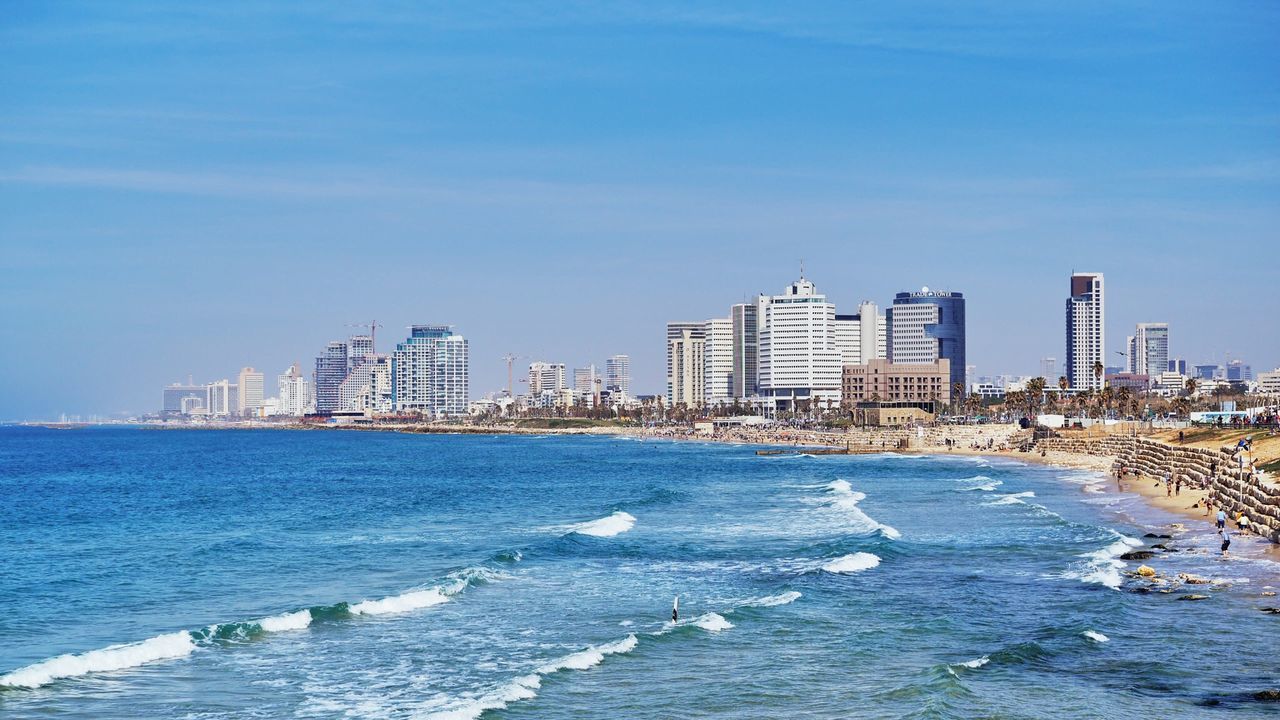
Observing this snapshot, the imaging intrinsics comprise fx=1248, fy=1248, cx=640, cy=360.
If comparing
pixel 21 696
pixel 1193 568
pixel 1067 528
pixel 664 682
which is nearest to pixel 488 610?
pixel 664 682

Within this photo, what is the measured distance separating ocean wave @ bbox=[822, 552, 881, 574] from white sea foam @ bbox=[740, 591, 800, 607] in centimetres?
475

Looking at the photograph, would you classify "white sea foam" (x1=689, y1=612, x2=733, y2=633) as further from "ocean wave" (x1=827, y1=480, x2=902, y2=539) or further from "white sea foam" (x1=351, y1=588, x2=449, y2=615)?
"ocean wave" (x1=827, y1=480, x2=902, y2=539)

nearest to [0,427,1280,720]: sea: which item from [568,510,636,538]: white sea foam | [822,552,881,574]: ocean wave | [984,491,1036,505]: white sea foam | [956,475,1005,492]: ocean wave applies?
[822,552,881,574]: ocean wave

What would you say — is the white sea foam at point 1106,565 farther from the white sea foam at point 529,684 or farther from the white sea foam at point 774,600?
the white sea foam at point 529,684

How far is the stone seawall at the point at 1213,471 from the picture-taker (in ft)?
144

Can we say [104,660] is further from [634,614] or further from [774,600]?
[774,600]

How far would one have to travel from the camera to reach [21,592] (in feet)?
116

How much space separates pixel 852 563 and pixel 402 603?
14.5m

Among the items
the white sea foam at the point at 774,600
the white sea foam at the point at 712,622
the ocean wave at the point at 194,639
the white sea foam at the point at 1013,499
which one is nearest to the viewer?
the ocean wave at the point at 194,639

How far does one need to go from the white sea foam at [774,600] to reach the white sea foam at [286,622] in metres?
10.8

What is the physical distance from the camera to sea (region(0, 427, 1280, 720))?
22.7 metres

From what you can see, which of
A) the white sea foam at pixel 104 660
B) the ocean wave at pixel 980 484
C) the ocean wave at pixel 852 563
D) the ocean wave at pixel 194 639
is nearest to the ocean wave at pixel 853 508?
the ocean wave at pixel 852 563

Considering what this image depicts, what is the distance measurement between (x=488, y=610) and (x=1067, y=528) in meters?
26.8

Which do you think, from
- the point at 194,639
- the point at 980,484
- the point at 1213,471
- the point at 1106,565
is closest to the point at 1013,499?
the point at 1213,471
